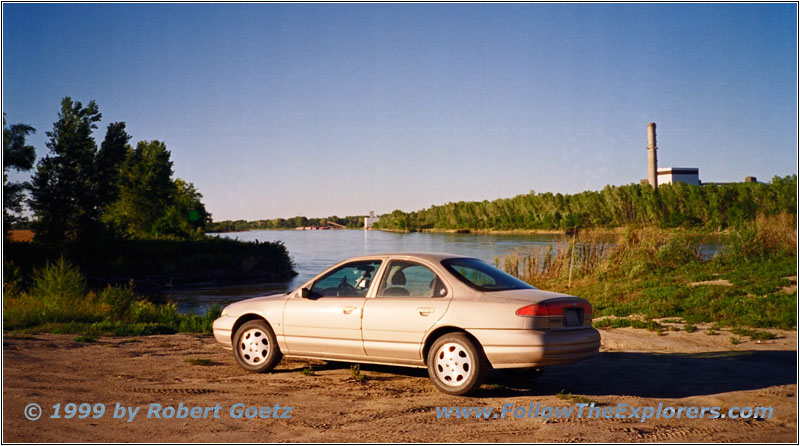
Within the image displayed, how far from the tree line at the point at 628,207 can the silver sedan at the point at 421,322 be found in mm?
66034

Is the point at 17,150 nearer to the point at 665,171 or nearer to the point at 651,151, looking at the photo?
the point at 651,151

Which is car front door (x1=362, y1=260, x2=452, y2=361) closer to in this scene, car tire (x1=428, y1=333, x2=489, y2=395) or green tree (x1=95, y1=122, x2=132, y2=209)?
car tire (x1=428, y1=333, x2=489, y2=395)

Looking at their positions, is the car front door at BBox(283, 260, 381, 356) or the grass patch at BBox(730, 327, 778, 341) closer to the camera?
the car front door at BBox(283, 260, 381, 356)

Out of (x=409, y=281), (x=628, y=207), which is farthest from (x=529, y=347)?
(x=628, y=207)

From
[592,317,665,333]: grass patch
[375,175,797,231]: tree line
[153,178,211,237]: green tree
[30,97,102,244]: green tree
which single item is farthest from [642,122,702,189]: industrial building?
[592,317,665,333]: grass patch

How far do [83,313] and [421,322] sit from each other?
10432 mm

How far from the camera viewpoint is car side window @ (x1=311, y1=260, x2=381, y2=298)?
7.87 meters

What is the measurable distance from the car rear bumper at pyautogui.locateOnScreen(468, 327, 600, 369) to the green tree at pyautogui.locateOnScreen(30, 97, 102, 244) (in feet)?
165

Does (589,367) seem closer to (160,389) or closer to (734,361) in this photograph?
(734,361)

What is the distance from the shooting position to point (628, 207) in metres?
93.8

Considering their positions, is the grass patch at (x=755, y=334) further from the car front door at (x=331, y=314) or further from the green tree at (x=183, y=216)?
the green tree at (x=183, y=216)

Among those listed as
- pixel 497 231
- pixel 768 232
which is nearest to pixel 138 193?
pixel 497 231

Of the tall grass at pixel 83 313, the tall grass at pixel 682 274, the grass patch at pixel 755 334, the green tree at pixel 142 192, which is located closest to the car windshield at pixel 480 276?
the grass patch at pixel 755 334

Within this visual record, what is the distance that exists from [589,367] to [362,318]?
125 inches
